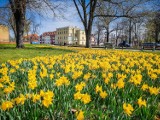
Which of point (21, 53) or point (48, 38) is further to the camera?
point (48, 38)

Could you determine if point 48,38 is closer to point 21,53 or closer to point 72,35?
point 72,35

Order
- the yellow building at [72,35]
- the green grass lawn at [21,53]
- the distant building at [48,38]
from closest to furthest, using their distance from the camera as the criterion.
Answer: the green grass lawn at [21,53] → the yellow building at [72,35] → the distant building at [48,38]

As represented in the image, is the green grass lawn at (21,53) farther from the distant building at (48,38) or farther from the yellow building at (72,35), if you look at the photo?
the distant building at (48,38)

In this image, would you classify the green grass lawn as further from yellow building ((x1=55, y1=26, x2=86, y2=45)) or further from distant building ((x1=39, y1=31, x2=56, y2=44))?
distant building ((x1=39, y1=31, x2=56, y2=44))

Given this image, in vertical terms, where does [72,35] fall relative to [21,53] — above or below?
above

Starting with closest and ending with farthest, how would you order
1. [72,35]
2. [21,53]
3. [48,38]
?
[21,53] → [72,35] → [48,38]

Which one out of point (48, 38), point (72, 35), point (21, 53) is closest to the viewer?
point (21, 53)

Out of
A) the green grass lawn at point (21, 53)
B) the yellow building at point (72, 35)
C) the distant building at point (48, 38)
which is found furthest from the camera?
the distant building at point (48, 38)

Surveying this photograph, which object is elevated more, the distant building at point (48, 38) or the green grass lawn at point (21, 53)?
the distant building at point (48, 38)

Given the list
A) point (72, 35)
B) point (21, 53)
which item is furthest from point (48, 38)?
point (21, 53)

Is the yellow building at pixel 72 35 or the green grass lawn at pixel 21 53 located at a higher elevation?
the yellow building at pixel 72 35

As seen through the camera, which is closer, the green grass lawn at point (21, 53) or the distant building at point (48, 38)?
the green grass lawn at point (21, 53)

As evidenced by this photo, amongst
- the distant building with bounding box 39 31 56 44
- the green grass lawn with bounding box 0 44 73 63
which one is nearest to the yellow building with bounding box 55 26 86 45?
the distant building with bounding box 39 31 56 44

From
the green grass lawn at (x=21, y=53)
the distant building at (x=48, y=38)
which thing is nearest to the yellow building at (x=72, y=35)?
the distant building at (x=48, y=38)
